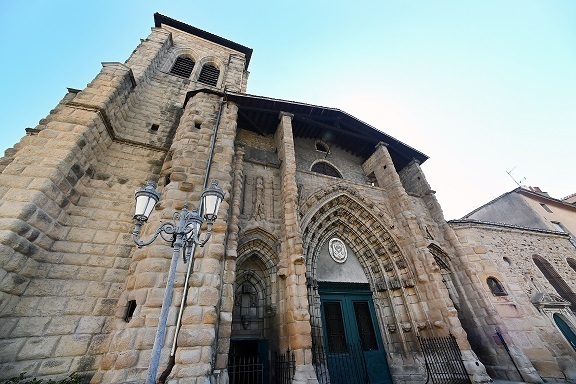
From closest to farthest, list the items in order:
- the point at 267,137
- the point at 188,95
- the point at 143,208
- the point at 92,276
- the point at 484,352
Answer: the point at 143,208
the point at 92,276
the point at 484,352
the point at 188,95
the point at 267,137

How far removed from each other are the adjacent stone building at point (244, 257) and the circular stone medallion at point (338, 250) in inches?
2.4

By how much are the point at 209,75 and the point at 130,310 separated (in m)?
10.5

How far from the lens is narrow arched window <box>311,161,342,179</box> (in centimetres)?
878

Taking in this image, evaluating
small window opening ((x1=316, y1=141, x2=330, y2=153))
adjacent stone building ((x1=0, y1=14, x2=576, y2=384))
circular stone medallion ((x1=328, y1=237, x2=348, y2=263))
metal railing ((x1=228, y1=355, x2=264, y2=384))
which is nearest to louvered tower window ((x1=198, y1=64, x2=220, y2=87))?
adjacent stone building ((x1=0, y1=14, x2=576, y2=384))

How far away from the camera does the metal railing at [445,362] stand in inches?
201

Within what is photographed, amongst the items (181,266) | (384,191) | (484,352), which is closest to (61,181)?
(181,266)

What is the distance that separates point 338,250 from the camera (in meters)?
7.16

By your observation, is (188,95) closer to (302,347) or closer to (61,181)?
(61,181)

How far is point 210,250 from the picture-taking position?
3.90 m

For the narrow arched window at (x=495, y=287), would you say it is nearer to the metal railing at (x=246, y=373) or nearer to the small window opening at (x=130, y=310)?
the metal railing at (x=246, y=373)

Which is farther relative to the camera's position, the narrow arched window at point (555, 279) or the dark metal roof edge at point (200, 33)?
the dark metal roof edge at point (200, 33)

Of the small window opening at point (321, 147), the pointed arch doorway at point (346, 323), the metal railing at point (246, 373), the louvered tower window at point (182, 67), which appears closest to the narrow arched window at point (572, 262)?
the pointed arch doorway at point (346, 323)

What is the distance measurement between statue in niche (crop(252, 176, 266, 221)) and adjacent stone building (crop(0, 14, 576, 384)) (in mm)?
75

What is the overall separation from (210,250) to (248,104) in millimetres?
5136
